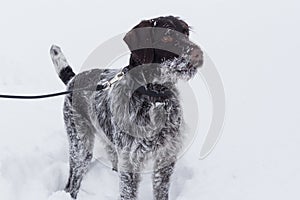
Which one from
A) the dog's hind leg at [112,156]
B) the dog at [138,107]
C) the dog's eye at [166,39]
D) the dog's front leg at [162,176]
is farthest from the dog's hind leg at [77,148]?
the dog's eye at [166,39]

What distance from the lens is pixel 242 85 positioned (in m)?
5.46

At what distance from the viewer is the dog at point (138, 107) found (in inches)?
129

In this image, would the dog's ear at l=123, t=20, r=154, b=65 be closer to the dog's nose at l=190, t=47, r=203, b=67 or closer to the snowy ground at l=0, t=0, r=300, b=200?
the dog's nose at l=190, t=47, r=203, b=67

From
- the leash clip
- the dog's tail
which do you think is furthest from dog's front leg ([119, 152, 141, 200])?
the dog's tail

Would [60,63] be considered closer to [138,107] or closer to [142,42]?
[138,107]

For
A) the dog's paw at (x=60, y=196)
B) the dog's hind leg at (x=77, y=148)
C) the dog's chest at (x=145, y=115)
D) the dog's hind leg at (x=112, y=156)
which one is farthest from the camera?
the dog's hind leg at (x=112, y=156)

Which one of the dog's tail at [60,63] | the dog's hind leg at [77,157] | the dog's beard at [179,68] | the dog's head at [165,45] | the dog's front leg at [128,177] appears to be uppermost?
the dog's tail at [60,63]

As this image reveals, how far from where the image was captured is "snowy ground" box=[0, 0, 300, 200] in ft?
13.7

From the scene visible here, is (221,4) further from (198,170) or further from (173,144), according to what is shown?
(173,144)

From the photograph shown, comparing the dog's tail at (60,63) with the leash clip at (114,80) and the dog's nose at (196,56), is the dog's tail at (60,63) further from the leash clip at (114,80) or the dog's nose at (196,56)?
the dog's nose at (196,56)

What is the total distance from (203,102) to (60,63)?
1.76 meters

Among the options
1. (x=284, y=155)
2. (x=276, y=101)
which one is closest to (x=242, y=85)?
(x=276, y=101)

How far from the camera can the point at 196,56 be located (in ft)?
10.3

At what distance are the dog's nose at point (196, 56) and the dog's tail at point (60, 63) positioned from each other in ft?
4.96
